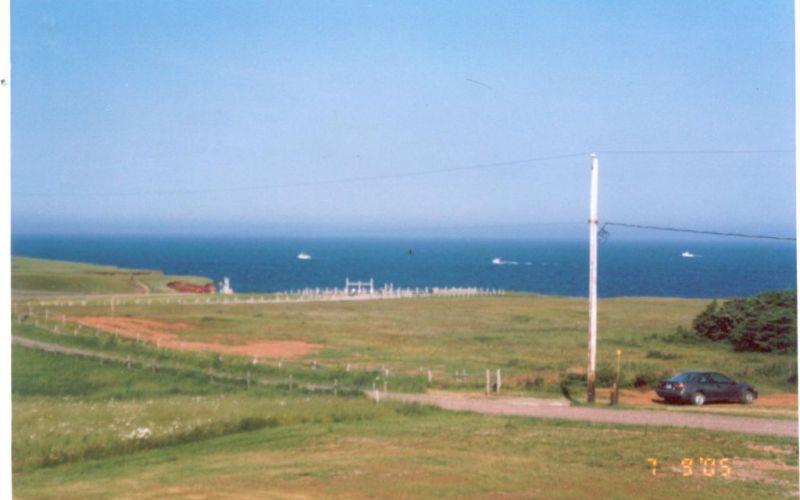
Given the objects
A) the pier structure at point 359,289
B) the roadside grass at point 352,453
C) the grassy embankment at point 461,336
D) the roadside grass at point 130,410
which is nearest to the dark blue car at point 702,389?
the grassy embankment at point 461,336

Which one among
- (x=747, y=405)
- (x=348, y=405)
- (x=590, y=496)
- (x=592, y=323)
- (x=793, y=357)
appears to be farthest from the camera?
(x=793, y=357)

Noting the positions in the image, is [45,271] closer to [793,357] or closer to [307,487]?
[793,357]

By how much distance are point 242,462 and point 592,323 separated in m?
12.0

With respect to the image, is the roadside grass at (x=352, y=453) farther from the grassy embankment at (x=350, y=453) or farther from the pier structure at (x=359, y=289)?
the pier structure at (x=359, y=289)

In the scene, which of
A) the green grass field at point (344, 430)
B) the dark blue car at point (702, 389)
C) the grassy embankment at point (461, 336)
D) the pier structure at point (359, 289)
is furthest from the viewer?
the pier structure at point (359, 289)

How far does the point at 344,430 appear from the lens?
64.3 feet

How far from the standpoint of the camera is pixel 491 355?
43.6 metres

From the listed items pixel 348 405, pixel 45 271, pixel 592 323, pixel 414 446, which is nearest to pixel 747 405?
pixel 592 323

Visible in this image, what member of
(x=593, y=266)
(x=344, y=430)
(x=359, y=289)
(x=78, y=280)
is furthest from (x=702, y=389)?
(x=78, y=280)

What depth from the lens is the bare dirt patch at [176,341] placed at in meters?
41.9

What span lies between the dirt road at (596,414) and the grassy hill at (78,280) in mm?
56496
